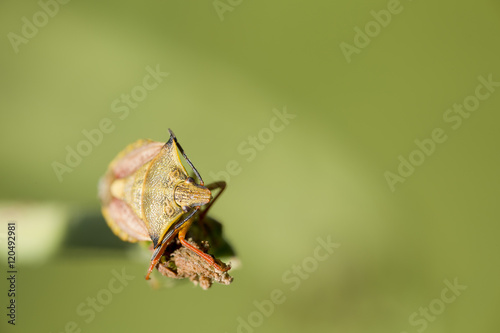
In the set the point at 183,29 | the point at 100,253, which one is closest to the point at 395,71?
the point at 183,29

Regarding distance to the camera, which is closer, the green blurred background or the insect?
the insect

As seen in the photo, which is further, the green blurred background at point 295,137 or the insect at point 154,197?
the green blurred background at point 295,137

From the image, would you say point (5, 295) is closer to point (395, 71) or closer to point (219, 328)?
point (219, 328)

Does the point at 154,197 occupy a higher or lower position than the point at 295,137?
lower

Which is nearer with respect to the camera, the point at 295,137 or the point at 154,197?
the point at 154,197
